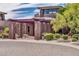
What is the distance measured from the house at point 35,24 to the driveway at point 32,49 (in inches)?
4.2

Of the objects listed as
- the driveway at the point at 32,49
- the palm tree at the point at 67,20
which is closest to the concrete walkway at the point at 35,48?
the driveway at the point at 32,49

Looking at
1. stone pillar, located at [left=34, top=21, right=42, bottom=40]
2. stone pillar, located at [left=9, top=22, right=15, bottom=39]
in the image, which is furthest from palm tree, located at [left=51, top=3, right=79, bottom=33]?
stone pillar, located at [left=9, top=22, right=15, bottom=39]

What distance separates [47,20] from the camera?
4645 mm

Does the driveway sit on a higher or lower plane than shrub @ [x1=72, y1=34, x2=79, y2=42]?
lower

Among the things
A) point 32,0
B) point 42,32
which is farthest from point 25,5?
point 42,32

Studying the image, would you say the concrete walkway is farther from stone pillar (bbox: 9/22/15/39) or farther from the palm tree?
the palm tree

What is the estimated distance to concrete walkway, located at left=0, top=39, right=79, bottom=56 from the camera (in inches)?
182

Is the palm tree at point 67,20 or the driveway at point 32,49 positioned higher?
the palm tree at point 67,20

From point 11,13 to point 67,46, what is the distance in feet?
2.62

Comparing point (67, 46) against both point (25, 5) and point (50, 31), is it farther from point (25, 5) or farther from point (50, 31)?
point (25, 5)

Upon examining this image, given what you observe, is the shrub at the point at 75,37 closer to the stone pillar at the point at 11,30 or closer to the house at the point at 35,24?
the house at the point at 35,24

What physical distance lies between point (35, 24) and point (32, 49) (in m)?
0.31

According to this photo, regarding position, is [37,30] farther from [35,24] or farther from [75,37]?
[75,37]

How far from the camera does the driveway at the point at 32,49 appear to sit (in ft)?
15.1
